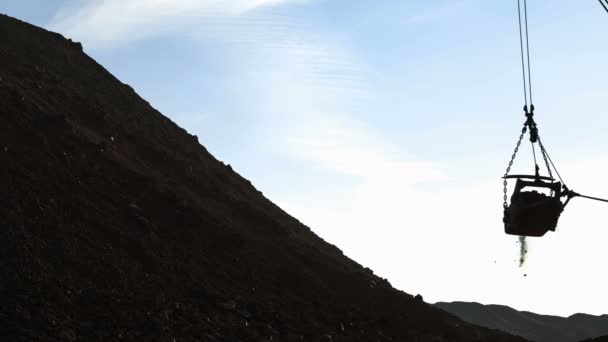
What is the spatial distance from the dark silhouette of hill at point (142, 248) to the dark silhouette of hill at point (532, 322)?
4396 cm

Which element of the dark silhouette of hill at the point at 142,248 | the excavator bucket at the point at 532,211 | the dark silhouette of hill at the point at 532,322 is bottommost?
the dark silhouette of hill at the point at 142,248

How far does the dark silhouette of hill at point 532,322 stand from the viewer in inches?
3167

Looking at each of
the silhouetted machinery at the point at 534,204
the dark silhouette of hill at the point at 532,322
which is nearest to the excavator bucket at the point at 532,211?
the silhouetted machinery at the point at 534,204

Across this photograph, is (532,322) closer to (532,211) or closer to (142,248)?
(142,248)

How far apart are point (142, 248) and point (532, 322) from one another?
66931 mm

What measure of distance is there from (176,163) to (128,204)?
8.54 metres

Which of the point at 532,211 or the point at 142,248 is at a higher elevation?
the point at 532,211

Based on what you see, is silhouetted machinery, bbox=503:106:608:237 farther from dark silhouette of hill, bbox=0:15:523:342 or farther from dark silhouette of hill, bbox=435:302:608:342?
dark silhouette of hill, bbox=435:302:608:342

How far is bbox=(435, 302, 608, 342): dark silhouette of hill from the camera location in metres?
80.4

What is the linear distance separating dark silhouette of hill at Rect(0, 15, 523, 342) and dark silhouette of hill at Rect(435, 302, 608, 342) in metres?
44.0

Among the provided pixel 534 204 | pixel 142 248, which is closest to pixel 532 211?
pixel 534 204

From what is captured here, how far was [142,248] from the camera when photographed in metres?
27.8

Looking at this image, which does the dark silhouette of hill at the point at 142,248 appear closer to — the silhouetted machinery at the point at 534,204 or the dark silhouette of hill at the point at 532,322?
the silhouetted machinery at the point at 534,204

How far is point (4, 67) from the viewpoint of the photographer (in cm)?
3797
